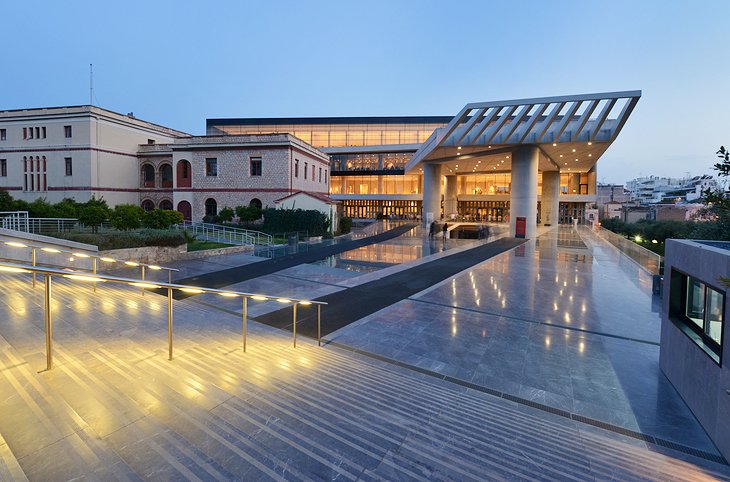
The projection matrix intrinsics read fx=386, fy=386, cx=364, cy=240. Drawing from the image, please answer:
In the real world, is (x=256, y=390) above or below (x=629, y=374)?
above

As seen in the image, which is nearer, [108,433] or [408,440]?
[108,433]

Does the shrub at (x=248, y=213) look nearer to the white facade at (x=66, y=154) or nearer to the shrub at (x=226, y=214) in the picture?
the shrub at (x=226, y=214)

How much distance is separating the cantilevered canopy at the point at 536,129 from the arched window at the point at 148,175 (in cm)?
2762

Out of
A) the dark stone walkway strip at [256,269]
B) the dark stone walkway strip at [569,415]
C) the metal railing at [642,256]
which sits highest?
the metal railing at [642,256]

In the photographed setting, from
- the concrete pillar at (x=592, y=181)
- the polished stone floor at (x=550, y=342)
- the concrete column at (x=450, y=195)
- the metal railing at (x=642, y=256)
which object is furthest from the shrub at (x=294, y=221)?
the concrete pillar at (x=592, y=181)

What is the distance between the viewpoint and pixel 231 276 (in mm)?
15117

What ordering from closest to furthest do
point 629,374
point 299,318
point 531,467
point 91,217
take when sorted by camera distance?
1. point 531,467
2. point 629,374
3. point 299,318
4. point 91,217

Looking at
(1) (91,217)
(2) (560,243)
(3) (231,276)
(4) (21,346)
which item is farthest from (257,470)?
(2) (560,243)

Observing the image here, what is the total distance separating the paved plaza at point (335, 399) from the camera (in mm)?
3221

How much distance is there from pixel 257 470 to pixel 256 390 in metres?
1.63

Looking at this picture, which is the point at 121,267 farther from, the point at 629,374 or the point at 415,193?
the point at 415,193

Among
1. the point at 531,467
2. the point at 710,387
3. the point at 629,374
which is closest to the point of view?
the point at 531,467

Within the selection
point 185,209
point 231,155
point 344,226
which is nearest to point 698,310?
point 344,226

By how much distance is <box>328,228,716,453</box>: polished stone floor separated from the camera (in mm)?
5871
